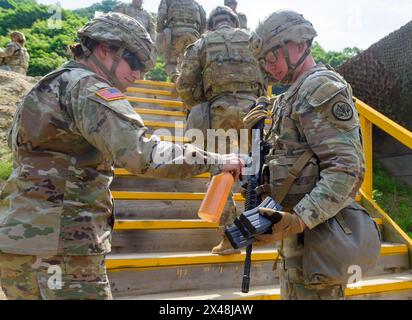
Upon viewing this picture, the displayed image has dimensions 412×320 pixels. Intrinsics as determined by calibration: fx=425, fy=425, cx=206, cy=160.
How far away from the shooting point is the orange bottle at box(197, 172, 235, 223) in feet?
5.44

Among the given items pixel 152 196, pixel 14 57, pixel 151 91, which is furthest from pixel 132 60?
pixel 14 57

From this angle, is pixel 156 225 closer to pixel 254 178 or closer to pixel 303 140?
pixel 254 178

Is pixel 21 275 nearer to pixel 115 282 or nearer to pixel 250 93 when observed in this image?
pixel 115 282

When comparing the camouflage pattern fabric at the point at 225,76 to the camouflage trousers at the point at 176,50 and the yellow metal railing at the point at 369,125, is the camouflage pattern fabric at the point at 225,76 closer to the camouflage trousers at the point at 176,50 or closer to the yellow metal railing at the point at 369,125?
the yellow metal railing at the point at 369,125

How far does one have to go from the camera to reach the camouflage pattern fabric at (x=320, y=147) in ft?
5.64

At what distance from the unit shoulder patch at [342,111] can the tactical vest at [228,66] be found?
2.02 metres

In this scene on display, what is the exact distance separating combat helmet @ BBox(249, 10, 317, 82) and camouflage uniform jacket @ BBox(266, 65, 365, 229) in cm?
16

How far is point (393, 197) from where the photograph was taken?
5281 mm

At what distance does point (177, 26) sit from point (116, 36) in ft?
19.1

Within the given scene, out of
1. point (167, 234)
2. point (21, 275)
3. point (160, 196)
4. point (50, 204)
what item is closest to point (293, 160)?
point (50, 204)

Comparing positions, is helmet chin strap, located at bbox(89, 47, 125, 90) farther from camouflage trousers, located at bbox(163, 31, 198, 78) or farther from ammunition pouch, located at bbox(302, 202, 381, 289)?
camouflage trousers, located at bbox(163, 31, 198, 78)

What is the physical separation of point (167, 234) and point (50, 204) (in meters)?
1.67

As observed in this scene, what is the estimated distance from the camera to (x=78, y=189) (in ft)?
5.67

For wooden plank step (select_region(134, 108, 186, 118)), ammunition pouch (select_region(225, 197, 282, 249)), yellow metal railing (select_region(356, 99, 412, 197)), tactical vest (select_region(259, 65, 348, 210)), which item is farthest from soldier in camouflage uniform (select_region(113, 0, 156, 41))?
ammunition pouch (select_region(225, 197, 282, 249))
